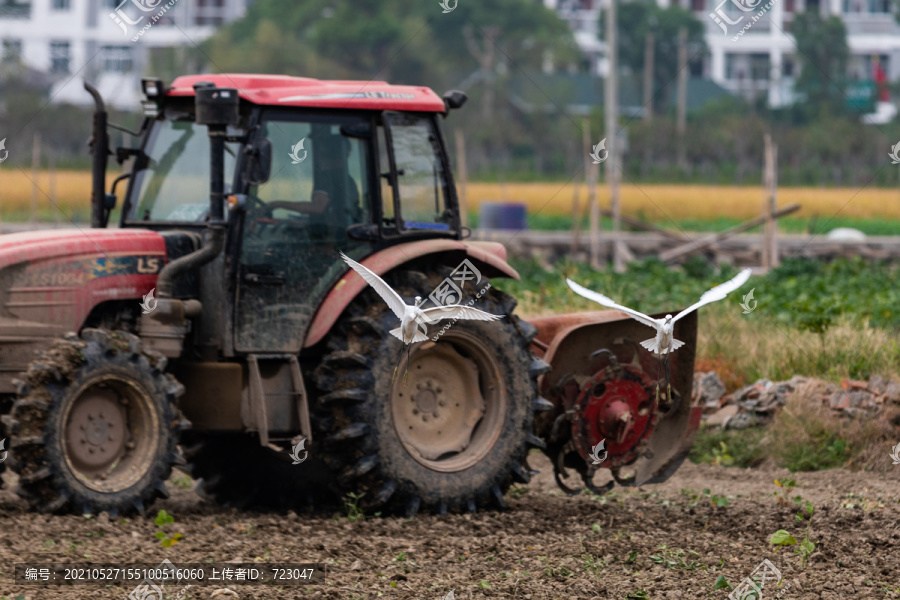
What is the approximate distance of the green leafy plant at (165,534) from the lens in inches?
255

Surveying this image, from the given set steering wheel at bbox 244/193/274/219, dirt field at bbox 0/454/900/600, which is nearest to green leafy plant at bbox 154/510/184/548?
dirt field at bbox 0/454/900/600

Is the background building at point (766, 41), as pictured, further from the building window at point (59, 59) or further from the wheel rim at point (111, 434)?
the wheel rim at point (111, 434)

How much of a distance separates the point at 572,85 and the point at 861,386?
2006 inches

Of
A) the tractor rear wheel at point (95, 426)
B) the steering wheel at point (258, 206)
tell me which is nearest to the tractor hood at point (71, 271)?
the tractor rear wheel at point (95, 426)

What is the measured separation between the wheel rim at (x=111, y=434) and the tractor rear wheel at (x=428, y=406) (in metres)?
1.00

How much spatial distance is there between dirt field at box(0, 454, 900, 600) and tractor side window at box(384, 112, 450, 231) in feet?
6.11

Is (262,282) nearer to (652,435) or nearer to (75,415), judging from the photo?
(75,415)

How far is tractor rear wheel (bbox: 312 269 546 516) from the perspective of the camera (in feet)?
25.0

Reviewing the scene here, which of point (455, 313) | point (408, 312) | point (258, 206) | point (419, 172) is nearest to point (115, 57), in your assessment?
point (419, 172)

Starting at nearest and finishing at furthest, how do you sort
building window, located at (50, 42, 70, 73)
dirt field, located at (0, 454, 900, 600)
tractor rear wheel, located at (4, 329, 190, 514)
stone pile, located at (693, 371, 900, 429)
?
dirt field, located at (0, 454, 900, 600)
tractor rear wheel, located at (4, 329, 190, 514)
stone pile, located at (693, 371, 900, 429)
building window, located at (50, 42, 70, 73)

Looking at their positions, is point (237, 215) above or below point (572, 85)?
below

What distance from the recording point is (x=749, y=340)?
12477 mm

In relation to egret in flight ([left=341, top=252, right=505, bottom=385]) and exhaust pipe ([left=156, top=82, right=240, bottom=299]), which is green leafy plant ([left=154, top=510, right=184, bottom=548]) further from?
egret in flight ([left=341, top=252, right=505, bottom=385])

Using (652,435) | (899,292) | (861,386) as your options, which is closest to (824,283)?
(899,292)
